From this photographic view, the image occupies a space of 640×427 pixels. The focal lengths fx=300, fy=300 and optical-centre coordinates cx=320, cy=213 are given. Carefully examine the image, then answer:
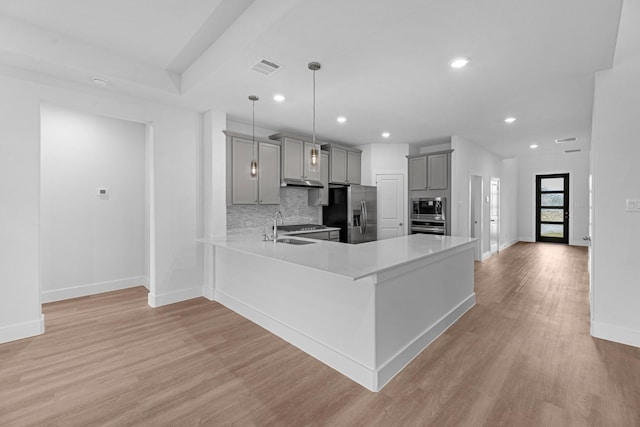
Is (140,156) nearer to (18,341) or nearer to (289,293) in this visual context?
(18,341)

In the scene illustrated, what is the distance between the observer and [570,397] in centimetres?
208

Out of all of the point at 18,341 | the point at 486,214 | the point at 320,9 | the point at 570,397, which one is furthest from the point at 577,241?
the point at 18,341

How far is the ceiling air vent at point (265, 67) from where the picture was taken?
9.22 feet

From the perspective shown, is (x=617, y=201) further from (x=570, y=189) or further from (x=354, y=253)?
(x=570, y=189)

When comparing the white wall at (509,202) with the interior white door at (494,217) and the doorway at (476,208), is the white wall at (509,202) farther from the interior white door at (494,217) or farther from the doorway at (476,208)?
the doorway at (476,208)

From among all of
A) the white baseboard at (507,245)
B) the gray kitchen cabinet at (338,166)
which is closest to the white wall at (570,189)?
the white baseboard at (507,245)

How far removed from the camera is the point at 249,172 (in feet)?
15.6

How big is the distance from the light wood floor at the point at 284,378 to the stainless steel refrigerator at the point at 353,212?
2877mm

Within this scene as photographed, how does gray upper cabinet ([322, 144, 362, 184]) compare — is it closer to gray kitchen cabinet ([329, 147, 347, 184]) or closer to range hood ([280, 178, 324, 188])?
gray kitchen cabinet ([329, 147, 347, 184])

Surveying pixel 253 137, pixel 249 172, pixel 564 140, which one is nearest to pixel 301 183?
pixel 249 172

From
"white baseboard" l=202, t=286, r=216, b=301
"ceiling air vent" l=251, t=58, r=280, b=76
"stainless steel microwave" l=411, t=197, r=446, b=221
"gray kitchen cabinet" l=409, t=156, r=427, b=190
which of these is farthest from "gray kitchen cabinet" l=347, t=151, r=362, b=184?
"ceiling air vent" l=251, t=58, r=280, b=76

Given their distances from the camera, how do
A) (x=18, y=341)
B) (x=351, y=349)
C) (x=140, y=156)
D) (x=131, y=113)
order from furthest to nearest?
(x=140, y=156), (x=131, y=113), (x=18, y=341), (x=351, y=349)

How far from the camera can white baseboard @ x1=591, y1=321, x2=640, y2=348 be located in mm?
2824

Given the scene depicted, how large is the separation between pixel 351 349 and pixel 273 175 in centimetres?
334
